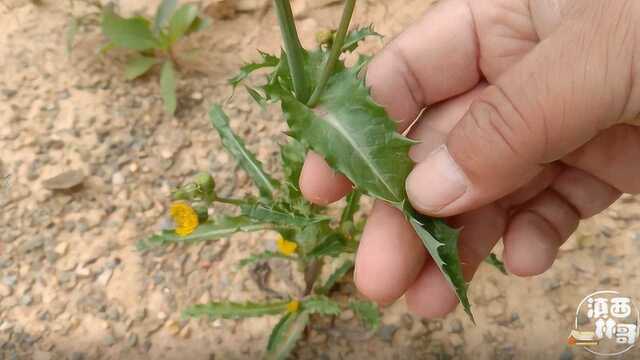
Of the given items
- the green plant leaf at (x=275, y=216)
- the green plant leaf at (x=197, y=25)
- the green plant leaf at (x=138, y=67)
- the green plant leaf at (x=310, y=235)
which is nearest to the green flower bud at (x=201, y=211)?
the green plant leaf at (x=275, y=216)

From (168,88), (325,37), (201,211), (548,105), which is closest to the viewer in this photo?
(548,105)

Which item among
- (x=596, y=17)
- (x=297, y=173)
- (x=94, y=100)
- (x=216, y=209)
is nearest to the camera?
(x=596, y=17)

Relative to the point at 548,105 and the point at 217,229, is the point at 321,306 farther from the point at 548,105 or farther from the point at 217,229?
the point at 548,105

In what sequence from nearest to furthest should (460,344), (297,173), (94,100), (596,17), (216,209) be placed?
(596,17) < (297,173) < (460,344) < (216,209) < (94,100)

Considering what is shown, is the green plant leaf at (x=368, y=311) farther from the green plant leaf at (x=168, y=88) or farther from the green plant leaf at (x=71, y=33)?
the green plant leaf at (x=71, y=33)

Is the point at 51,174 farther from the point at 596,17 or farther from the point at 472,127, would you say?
the point at 596,17

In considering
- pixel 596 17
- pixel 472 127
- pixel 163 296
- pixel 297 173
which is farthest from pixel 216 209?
pixel 596 17
